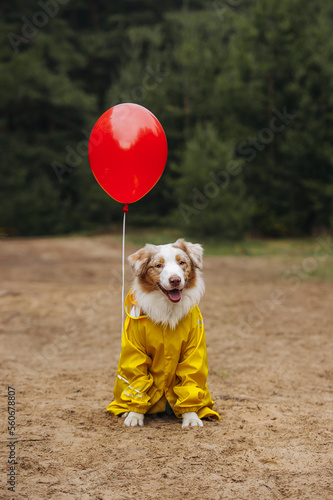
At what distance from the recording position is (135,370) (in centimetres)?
372

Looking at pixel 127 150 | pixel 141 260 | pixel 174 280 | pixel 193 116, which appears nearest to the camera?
pixel 174 280

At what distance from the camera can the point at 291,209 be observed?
1983 centimetres

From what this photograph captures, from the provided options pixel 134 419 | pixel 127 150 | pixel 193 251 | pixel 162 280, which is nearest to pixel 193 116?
pixel 127 150

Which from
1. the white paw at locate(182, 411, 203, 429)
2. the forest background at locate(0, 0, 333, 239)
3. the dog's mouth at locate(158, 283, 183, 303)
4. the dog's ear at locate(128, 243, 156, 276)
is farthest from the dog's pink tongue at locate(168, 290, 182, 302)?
the forest background at locate(0, 0, 333, 239)

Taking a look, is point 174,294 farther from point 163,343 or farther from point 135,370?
point 135,370

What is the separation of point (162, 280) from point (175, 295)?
0.13 m

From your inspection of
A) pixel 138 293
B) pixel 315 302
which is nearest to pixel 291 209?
pixel 315 302

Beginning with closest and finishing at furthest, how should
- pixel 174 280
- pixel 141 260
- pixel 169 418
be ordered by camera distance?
pixel 174 280 → pixel 141 260 → pixel 169 418

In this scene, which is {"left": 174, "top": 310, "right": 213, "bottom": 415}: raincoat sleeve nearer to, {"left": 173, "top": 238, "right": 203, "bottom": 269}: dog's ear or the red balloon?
{"left": 173, "top": 238, "right": 203, "bottom": 269}: dog's ear

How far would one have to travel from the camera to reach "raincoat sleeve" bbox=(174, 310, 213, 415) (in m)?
3.71

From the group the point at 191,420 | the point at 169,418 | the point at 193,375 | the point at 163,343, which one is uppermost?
the point at 163,343

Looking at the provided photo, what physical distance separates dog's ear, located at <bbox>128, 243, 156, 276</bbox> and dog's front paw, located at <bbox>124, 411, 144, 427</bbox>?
100 centimetres

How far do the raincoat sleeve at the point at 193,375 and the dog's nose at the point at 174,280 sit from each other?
0.45m

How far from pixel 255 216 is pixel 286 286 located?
10.1 metres
